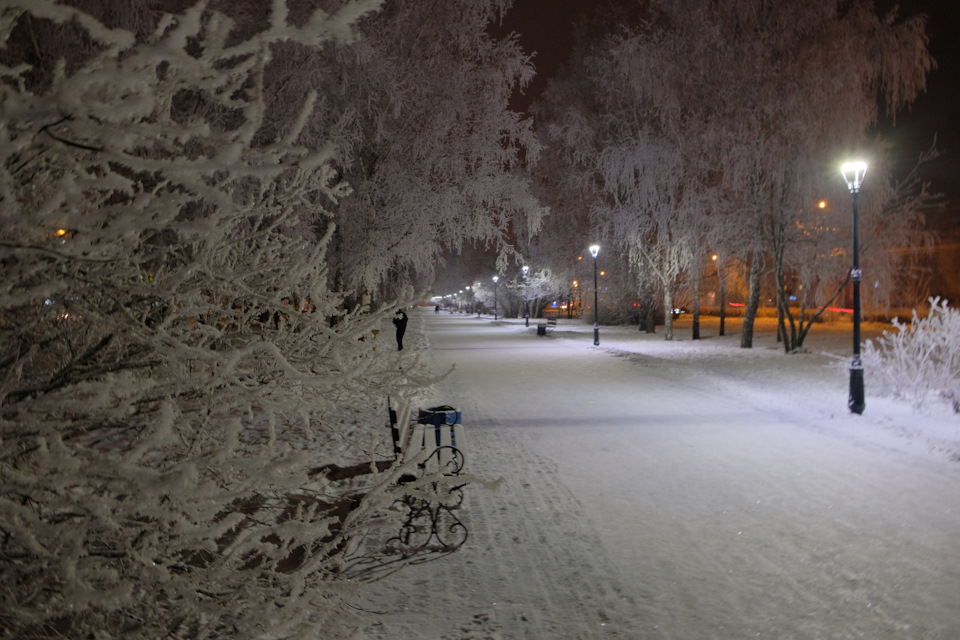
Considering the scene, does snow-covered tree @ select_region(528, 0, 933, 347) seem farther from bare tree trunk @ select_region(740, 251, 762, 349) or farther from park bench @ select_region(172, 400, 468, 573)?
park bench @ select_region(172, 400, 468, 573)

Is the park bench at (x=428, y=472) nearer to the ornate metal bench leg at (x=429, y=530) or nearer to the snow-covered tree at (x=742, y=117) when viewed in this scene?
the ornate metal bench leg at (x=429, y=530)

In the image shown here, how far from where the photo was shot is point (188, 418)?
2.19 m

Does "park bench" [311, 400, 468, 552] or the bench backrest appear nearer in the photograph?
"park bench" [311, 400, 468, 552]

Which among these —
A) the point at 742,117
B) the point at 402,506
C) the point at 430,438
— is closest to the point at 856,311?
the point at 430,438

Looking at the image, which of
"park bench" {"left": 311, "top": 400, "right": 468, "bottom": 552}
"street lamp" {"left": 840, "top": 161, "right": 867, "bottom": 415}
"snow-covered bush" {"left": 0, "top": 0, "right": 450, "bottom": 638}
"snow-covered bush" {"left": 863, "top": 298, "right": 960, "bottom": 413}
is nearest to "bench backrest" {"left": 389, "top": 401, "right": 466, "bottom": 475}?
"park bench" {"left": 311, "top": 400, "right": 468, "bottom": 552}

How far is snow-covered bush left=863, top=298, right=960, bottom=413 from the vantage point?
10.3 m

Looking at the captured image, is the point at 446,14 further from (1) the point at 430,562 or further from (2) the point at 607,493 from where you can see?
(1) the point at 430,562

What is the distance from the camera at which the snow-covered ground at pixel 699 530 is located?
11.6 ft

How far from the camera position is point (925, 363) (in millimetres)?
10578

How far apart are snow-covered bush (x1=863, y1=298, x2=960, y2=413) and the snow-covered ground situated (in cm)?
52

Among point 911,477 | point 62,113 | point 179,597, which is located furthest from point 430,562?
point 911,477

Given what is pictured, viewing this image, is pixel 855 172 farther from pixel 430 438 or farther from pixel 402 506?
pixel 402 506

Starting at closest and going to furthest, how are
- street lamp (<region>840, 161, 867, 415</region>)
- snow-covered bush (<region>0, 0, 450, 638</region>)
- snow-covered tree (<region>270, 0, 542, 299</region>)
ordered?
snow-covered bush (<region>0, 0, 450, 638</region>) < street lamp (<region>840, 161, 867, 415</region>) < snow-covered tree (<region>270, 0, 542, 299</region>)

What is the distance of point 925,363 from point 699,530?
26.5ft
